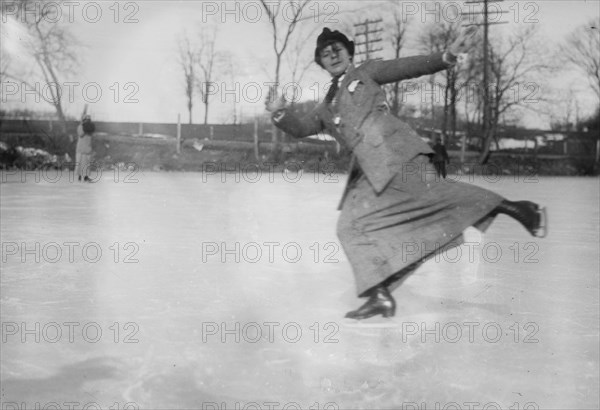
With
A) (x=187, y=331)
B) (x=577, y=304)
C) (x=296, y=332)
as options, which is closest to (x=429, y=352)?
(x=296, y=332)

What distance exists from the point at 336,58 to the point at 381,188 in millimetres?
660

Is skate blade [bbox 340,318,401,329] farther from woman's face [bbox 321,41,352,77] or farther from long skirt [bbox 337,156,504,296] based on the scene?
woman's face [bbox 321,41,352,77]

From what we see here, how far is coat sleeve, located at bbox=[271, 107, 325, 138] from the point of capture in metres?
3.68

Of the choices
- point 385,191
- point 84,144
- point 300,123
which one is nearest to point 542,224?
point 385,191

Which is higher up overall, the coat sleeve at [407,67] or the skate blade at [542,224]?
the coat sleeve at [407,67]

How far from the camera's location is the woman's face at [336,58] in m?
3.58

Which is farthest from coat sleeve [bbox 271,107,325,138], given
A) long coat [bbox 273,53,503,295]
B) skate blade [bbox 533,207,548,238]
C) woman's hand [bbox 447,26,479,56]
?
skate blade [bbox 533,207,548,238]

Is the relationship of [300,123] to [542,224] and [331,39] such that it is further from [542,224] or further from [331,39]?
[542,224]

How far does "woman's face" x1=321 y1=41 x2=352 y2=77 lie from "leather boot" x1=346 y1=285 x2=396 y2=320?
1069 millimetres

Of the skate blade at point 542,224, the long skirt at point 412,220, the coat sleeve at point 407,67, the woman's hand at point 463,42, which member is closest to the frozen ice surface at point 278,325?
the long skirt at point 412,220

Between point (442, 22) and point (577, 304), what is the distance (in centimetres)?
2684

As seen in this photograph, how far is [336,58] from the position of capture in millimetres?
3598

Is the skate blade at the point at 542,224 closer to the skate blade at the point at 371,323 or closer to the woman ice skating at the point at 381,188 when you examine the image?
the woman ice skating at the point at 381,188

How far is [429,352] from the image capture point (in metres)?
3.61
